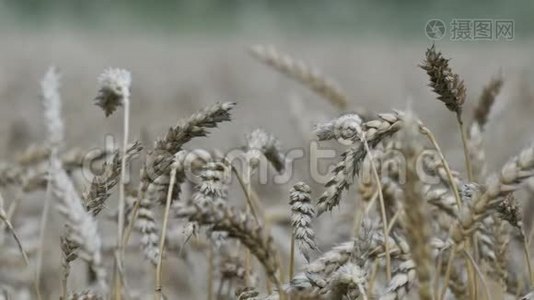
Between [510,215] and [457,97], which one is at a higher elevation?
[457,97]

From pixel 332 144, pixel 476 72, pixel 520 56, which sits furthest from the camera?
pixel 520 56

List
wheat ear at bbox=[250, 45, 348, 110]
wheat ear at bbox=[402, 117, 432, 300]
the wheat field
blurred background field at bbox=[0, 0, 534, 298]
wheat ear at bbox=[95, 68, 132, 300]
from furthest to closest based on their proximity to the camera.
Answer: blurred background field at bbox=[0, 0, 534, 298] → wheat ear at bbox=[250, 45, 348, 110] → wheat ear at bbox=[95, 68, 132, 300] → the wheat field → wheat ear at bbox=[402, 117, 432, 300]

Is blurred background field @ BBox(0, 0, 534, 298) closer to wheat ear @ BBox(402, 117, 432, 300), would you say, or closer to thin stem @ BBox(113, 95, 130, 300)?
thin stem @ BBox(113, 95, 130, 300)

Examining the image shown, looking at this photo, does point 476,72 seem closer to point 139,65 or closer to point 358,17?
point 139,65

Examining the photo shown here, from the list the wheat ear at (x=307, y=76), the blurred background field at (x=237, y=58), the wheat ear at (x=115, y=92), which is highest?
the blurred background field at (x=237, y=58)

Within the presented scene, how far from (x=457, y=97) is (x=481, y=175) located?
57 cm

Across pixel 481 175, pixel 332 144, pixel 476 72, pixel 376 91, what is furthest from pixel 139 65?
pixel 481 175

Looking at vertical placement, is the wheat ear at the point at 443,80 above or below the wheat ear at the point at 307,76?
below

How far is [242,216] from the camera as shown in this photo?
4.04ft

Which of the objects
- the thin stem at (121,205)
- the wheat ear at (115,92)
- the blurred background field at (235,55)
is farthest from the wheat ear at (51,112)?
the blurred background field at (235,55)

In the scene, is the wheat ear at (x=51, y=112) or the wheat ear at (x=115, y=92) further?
the wheat ear at (x=51, y=112)

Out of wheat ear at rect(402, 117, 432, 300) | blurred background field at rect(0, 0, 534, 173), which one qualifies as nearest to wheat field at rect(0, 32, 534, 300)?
wheat ear at rect(402, 117, 432, 300)

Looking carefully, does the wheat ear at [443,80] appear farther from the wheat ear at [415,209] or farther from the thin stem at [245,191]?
the wheat ear at [415,209]

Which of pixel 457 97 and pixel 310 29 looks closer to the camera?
pixel 457 97
